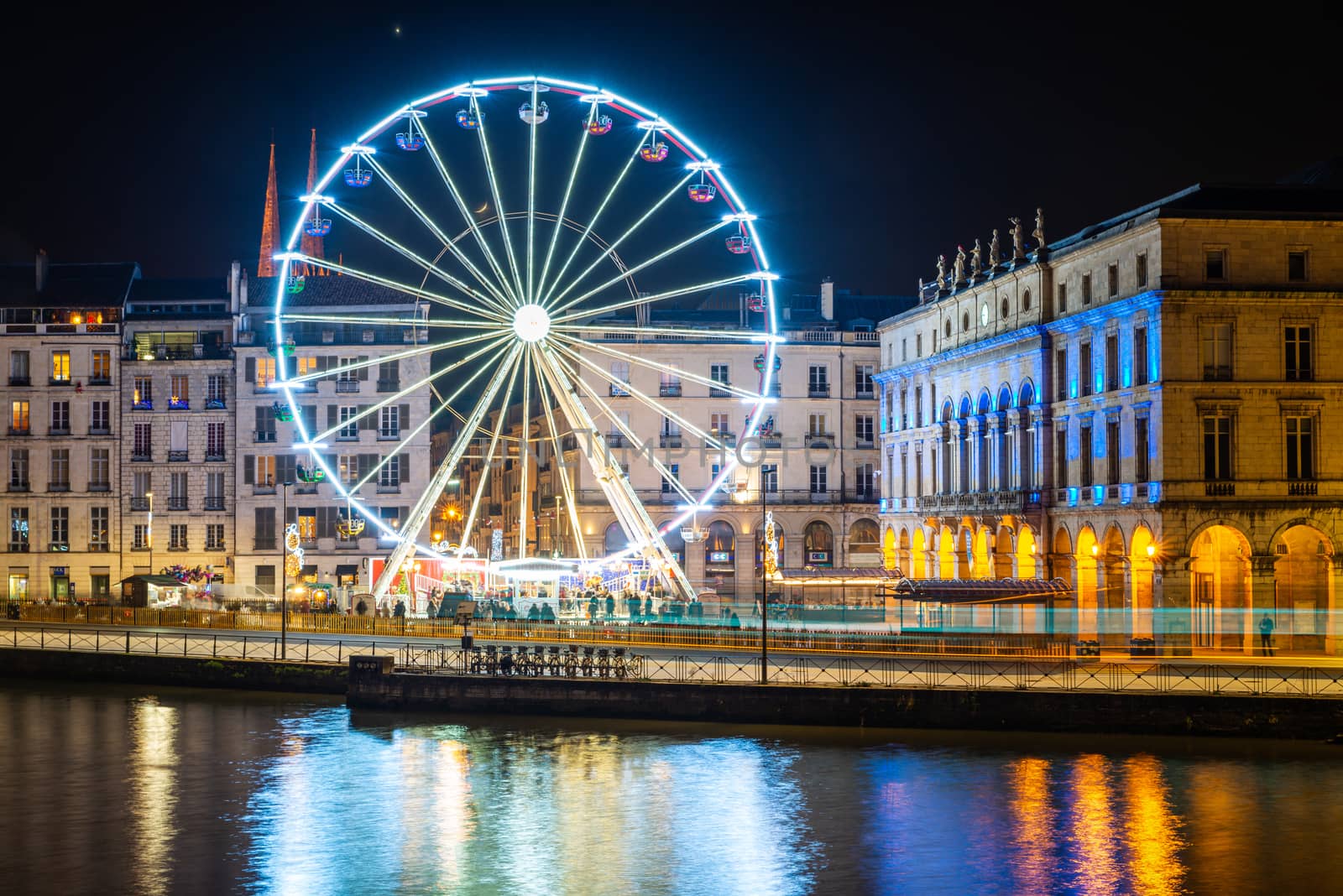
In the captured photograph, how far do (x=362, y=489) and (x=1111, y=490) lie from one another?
145ft

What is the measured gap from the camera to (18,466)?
4082 inches

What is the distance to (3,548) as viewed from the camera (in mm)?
102500

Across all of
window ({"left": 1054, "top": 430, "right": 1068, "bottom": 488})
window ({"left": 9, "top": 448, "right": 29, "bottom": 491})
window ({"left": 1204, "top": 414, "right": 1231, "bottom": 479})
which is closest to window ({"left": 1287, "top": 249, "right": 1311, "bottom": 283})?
window ({"left": 1204, "top": 414, "right": 1231, "bottom": 479})

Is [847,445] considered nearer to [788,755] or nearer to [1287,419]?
[1287,419]

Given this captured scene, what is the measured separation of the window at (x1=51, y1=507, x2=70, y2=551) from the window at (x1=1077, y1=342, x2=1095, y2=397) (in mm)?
57935

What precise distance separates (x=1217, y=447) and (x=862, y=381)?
43.9 meters

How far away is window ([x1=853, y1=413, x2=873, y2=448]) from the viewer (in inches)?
4500

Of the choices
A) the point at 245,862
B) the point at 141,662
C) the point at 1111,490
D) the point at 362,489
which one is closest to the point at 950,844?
the point at 245,862

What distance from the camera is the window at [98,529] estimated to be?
10256cm

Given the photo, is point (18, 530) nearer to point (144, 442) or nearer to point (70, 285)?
point (144, 442)

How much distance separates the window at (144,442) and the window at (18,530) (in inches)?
278

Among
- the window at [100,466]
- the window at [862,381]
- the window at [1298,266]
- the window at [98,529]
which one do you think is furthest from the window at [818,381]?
the window at [1298,266]

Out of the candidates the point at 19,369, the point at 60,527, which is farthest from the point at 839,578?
the point at 19,369

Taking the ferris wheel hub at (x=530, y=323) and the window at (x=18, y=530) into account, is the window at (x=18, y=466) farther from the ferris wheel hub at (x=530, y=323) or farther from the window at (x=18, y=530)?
the ferris wheel hub at (x=530, y=323)
